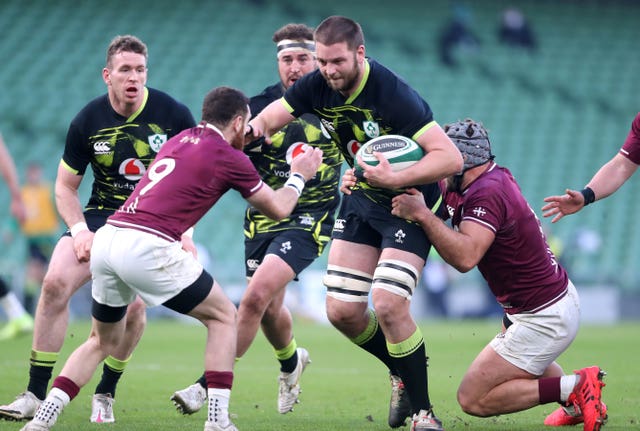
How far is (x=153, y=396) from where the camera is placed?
325 inches

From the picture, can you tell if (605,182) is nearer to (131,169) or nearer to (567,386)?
(567,386)

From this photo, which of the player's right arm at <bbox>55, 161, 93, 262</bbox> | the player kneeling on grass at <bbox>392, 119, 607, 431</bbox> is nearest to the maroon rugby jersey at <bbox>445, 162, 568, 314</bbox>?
the player kneeling on grass at <bbox>392, 119, 607, 431</bbox>

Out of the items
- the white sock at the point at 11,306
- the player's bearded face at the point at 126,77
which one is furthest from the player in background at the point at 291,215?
the white sock at the point at 11,306

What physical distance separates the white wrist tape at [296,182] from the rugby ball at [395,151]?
352 millimetres

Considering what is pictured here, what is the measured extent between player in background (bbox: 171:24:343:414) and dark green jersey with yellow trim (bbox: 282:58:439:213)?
1187 millimetres

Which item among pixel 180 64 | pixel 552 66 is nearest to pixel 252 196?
pixel 180 64

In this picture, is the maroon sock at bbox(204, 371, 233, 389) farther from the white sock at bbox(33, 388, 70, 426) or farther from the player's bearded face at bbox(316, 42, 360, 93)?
the player's bearded face at bbox(316, 42, 360, 93)

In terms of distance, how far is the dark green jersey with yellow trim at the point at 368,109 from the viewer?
6.03 meters

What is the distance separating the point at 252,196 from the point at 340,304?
3.91 feet

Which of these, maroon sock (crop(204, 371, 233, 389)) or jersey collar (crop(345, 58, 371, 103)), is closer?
maroon sock (crop(204, 371, 233, 389))

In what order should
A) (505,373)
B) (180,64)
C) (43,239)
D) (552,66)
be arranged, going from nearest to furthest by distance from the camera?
1. (505,373)
2. (43,239)
3. (180,64)
4. (552,66)

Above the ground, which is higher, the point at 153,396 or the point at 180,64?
the point at 180,64

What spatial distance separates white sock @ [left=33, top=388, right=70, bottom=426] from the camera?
220 inches

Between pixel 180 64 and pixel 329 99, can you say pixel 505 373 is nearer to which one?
pixel 329 99
